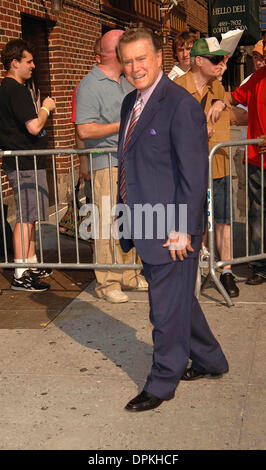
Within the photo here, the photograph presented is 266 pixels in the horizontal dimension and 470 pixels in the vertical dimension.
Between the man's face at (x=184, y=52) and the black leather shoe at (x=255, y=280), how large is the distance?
2.95 m

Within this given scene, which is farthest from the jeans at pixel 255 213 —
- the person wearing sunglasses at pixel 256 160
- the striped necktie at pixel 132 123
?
the striped necktie at pixel 132 123

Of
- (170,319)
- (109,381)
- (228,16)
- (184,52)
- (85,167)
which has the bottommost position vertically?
(109,381)

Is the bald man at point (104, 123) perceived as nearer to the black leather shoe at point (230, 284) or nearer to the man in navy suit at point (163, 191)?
the black leather shoe at point (230, 284)

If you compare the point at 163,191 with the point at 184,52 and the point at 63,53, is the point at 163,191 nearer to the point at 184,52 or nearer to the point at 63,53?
the point at 184,52

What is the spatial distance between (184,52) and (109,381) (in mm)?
4789

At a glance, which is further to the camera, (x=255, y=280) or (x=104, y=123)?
(x=255, y=280)

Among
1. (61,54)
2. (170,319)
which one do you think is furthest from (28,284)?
(61,54)

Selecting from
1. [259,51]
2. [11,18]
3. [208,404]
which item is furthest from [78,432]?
[11,18]

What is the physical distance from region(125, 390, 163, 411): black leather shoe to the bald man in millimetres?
1938

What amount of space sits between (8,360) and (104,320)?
0.97 m

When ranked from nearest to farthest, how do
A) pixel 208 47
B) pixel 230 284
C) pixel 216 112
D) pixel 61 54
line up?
pixel 208 47 < pixel 216 112 < pixel 230 284 < pixel 61 54

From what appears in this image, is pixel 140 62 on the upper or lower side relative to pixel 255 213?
upper

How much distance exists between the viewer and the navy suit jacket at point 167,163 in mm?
3260

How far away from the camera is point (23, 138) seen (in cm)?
591
